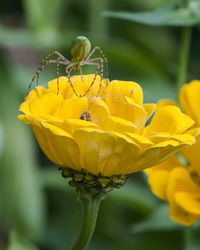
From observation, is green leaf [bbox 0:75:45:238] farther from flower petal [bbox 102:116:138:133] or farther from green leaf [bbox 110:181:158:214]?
flower petal [bbox 102:116:138:133]

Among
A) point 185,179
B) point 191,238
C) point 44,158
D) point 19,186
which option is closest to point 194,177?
point 185,179

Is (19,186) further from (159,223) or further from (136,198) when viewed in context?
(159,223)

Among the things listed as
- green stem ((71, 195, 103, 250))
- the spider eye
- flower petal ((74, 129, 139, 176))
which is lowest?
green stem ((71, 195, 103, 250))

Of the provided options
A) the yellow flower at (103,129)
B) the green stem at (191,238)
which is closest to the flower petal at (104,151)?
the yellow flower at (103,129)

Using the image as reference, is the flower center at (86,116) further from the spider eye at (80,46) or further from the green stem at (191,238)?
the green stem at (191,238)

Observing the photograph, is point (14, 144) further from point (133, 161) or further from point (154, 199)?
point (133, 161)

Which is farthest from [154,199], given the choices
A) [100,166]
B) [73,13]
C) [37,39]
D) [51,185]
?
[100,166]

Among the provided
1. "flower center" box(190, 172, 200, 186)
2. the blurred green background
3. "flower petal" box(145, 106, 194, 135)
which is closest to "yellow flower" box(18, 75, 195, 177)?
"flower petal" box(145, 106, 194, 135)
